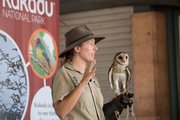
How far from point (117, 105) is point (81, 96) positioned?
0.77 feet

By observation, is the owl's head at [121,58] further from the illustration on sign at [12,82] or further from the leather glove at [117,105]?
the illustration on sign at [12,82]

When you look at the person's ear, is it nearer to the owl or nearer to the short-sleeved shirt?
the short-sleeved shirt

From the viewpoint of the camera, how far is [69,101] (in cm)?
271

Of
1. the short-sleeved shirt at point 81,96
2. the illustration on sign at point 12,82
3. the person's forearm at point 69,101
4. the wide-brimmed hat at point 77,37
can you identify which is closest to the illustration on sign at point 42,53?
the illustration on sign at point 12,82

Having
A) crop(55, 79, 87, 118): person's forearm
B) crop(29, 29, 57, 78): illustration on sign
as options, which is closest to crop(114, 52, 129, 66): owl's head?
crop(55, 79, 87, 118): person's forearm

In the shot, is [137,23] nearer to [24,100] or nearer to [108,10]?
[108,10]

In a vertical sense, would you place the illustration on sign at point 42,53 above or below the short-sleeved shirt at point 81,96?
above

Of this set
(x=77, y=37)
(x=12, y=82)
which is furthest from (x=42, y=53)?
(x=77, y=37)

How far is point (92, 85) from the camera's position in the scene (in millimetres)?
2977

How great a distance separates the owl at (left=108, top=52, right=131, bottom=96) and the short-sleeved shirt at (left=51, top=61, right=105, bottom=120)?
15cm

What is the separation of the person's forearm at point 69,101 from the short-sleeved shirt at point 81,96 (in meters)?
0.06

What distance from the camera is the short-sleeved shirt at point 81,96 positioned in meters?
2.84

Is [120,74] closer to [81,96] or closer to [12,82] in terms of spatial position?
[81,96]

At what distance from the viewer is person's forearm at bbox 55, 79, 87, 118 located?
2697 mm
